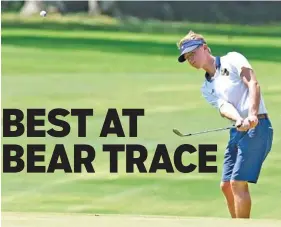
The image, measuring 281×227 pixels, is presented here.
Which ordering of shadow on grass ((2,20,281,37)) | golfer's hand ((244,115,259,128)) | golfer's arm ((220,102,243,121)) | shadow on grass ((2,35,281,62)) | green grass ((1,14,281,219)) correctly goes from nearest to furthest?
golfer's hand ((244,115,259,128)) < golfer's arm ((220,102,243,121)) < green grass ((1,14,281,219)) < shadow on grass ((2,35,281,62)) < shadow on grass ((2,20,281,37))

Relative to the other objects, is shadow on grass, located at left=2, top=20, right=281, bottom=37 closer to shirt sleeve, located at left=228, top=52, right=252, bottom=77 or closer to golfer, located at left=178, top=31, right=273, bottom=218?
golfer, located at left=178, top=31, right=273, bottom=218

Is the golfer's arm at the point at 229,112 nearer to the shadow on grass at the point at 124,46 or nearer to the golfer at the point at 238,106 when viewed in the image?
Result: the golfer at the point at 238,106

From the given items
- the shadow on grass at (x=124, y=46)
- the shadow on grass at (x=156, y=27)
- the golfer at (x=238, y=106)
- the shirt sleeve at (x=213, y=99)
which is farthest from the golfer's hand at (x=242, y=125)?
the shadow on grass at (x=156, y=27)

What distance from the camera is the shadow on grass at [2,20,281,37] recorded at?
104 ft

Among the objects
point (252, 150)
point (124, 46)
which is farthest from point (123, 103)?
point (124, 46)

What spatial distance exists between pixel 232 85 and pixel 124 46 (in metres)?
18.2

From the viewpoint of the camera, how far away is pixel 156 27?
3459 centimetres

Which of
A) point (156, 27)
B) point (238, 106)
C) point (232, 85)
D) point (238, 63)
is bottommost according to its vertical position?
point (238, 106)

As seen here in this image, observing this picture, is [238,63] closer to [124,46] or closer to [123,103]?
[123,103]

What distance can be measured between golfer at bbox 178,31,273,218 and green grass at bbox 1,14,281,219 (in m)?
1.15

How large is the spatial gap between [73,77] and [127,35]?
35.5 feet

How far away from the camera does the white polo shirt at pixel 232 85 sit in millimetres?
8391

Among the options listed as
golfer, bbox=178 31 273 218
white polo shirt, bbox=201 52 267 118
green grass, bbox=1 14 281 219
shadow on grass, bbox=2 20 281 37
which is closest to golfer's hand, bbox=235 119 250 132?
golfer, bbox=178 31 273 218

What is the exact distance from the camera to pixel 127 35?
30.5m
